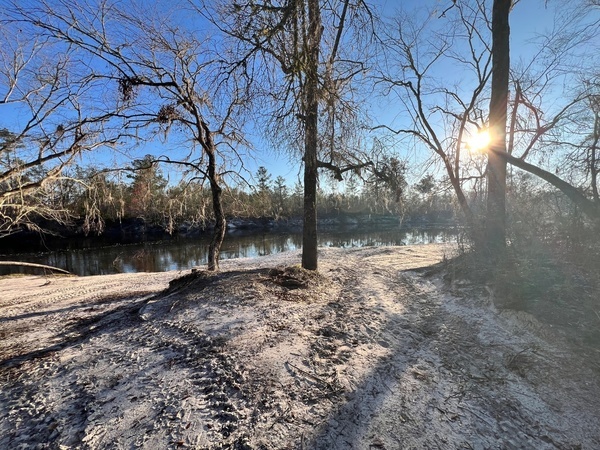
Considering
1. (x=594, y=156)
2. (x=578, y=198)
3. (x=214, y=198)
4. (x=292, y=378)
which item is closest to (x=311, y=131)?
(x=292, y=378)

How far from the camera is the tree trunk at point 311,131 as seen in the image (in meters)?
3.02

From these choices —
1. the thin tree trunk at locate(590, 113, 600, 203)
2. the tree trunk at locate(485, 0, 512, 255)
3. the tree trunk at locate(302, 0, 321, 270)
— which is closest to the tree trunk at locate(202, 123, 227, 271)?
the tree trunk at locate(302, 0, 321, 270)

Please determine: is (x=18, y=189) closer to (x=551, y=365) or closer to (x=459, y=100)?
(x=551, y=365)

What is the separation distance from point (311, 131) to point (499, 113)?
4.99 meters

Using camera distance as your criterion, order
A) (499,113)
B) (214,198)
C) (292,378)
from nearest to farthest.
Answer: (292,378) < (499,113) < (214,198)

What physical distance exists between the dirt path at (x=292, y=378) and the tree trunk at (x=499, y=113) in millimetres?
1980

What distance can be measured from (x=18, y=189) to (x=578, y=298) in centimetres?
1115

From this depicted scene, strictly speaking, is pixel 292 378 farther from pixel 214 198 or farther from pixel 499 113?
pixel 499 113

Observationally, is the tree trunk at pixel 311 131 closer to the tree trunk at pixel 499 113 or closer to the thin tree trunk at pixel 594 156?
the tree trunk at pixel 499 113

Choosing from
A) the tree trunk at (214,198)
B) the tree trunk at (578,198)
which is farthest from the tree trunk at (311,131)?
the tree trunk at (578,198)

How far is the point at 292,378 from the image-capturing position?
110 inches

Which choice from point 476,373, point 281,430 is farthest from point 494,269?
point 281,430

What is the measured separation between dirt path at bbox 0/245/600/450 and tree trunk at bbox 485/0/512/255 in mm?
1980

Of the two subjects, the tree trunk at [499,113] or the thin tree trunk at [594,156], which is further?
the thin tree trunk at [594,156]
